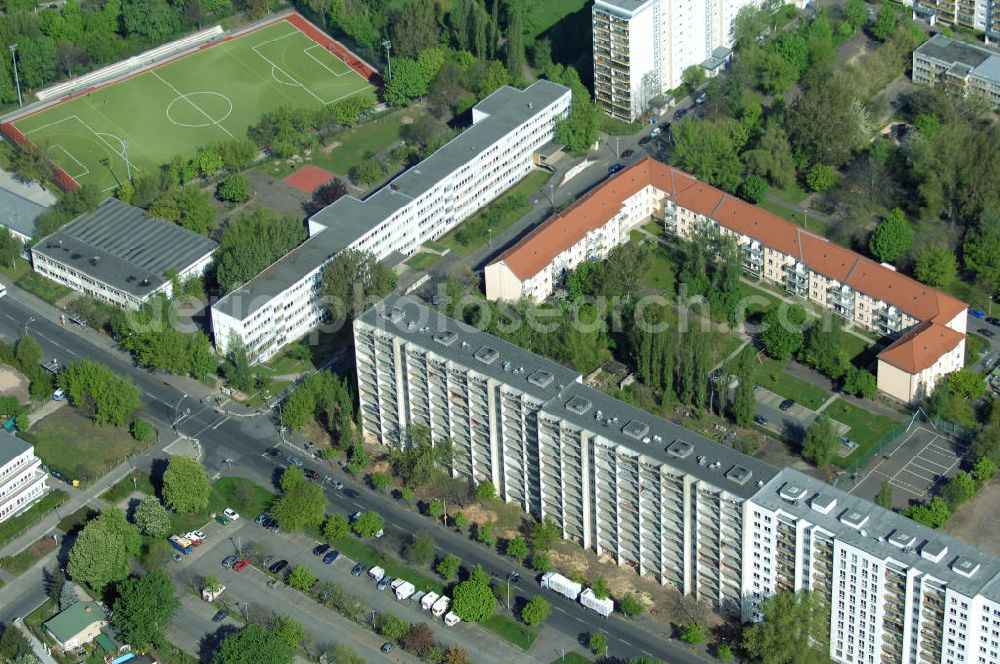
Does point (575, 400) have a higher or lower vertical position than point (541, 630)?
higher

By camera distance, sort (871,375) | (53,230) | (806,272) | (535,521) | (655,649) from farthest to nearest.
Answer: (53,230) → (806,272) → (871,375) → (535,521) → (655,649)

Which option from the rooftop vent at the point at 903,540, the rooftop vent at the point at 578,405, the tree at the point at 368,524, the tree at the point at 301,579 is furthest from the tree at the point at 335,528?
the rooftop vent at the point at 903,540

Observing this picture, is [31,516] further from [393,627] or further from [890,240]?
[890,240]

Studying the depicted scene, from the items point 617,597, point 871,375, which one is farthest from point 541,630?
→ point 871,375

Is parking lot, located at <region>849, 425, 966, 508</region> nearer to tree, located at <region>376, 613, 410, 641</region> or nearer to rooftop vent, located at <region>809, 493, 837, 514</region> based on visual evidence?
rooftop vent, located at <region>809, 493, 837, 514</region>

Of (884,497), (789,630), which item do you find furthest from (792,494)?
(884,497)

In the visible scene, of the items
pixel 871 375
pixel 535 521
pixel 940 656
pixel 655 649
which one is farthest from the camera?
pixel 871 375

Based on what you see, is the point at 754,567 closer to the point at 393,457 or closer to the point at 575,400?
the point at 575,400
